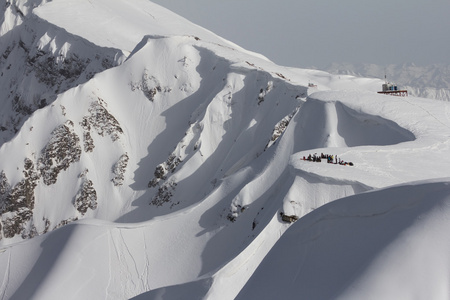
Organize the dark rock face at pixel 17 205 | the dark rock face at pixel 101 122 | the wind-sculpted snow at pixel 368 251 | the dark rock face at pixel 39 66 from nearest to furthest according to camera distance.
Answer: the wind-sculpted snow at pixel 368 251 < the dark rock face at pixel 17 205 < the dark rock face at pixel 101 122 < the dark rock face at pixel 39 66

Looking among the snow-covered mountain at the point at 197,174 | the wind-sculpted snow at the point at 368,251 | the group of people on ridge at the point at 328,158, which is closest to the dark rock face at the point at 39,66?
the snow-covered mountain at the point at 197,174

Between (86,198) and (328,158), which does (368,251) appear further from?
(86,198)

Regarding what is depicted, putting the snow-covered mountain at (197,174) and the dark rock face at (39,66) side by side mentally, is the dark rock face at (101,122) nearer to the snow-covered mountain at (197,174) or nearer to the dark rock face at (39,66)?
the snow-covered mountain at (197,174)

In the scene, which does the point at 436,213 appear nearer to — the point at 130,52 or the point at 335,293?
the point at 335,293

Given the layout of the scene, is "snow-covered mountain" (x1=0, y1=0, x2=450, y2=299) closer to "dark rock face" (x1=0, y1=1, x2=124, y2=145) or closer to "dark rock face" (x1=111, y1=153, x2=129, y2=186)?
"dark rock face" (x1=111, y1=153, x2=129, y2=186)

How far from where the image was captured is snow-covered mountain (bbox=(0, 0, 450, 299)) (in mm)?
17734

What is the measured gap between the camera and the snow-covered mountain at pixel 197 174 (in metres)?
17.7

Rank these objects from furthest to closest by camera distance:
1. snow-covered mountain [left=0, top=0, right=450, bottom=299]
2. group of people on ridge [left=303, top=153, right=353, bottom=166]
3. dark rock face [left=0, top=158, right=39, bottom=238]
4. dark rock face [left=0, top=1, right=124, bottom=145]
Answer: dark rock face [left=0, top=1, right=124, bottom=145], dark rock face [left=0, top=158, right=39, bottom=238], group of people on ridge [left=303, top=153, right=353, bottom=166], snow-covered mountain [left=0, top=0, right=450, bottom=299]

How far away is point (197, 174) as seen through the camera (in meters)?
77.1

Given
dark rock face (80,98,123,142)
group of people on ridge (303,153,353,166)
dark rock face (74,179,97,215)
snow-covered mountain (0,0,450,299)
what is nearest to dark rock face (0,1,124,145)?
snow-covered mountain (0,0,450,299)

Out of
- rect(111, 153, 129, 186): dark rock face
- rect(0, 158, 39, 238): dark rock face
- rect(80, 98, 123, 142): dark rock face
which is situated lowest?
rect(0, 158, 39, 238): dark rock face

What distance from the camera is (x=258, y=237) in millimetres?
47844

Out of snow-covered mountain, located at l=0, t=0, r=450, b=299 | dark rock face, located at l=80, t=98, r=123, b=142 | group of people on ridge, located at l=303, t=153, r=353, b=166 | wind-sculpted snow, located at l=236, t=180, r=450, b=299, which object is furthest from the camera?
dark rock face, located at l=80, t=98, r=123, b=142

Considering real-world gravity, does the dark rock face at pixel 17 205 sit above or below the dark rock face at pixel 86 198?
below
